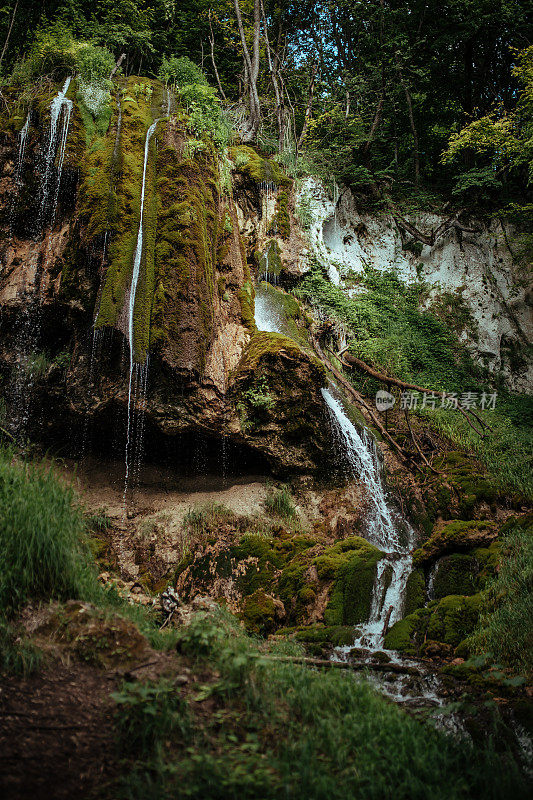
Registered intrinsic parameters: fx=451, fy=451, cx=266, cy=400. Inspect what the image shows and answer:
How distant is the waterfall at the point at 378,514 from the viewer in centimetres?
622

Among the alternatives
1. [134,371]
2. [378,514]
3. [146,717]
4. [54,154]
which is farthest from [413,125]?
[146,717]

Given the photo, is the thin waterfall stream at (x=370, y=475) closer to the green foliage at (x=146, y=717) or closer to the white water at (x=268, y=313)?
the white water at (x=268, y=313)

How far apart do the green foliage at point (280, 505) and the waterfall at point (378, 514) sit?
4.86ft

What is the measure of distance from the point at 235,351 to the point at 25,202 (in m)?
5.15

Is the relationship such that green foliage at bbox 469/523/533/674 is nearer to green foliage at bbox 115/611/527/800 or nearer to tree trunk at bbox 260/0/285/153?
green foliage at bbox 115/611/527/800

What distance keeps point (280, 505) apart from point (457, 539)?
3.35 meters

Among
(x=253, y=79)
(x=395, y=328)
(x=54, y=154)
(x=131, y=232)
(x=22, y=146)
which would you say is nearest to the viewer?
(x=131, y=232)

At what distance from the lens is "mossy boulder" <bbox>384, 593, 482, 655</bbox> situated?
486cm

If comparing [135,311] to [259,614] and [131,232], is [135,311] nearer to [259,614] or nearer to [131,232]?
[131,232]

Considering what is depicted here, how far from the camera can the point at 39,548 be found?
3.75 m

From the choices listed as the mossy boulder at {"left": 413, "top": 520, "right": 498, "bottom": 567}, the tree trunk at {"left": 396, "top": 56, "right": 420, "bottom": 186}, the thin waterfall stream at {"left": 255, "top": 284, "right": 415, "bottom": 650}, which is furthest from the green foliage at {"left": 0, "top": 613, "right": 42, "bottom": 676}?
the tree trunk at {"left": 396, "top": 56, "right": 420, "bottom": 186}

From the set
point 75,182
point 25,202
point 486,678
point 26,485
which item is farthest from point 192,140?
point 486,678

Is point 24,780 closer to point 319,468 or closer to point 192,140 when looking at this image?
point 319,468

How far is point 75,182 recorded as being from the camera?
8.78 m
